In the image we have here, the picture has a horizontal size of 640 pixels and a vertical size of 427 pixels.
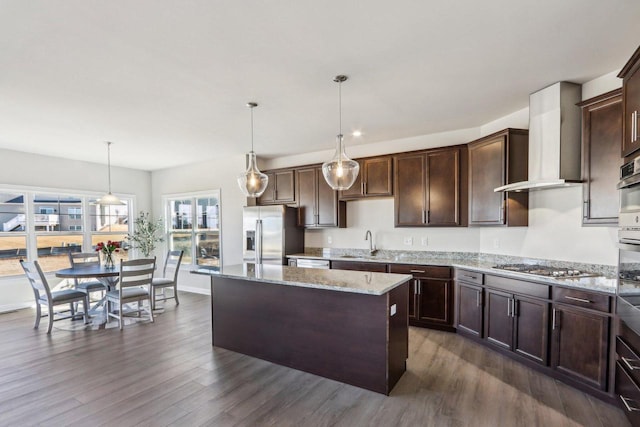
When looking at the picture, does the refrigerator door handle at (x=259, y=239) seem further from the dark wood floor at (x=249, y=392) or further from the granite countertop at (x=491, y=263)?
the dark wood floor at (x=249, y=392)

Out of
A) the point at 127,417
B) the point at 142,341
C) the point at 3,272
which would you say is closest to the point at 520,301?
the point at 127,417

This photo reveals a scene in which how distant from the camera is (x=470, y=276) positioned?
3.56 meters

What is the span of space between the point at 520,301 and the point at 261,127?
3545 mm

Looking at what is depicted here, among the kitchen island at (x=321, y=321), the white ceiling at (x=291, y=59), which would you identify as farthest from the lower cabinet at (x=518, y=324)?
the white ceiling at (x=291, y=59)

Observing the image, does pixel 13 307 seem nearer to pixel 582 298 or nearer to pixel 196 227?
pixel 196 227

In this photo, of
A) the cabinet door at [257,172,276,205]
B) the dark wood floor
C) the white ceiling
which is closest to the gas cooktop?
the dark wood floor

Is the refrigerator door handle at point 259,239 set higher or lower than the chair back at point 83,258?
higher

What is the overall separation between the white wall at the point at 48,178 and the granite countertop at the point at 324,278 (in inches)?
172

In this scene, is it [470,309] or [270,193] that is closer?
[470,309]

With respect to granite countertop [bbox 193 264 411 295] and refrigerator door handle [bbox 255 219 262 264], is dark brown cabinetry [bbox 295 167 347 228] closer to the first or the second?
refrigerator door handle [bbox 255 219 262 264]

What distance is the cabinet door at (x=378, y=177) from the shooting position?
4.52 metres

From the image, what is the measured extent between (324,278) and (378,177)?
227 centimetres

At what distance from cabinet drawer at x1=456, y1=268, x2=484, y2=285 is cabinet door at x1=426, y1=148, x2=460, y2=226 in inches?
26.5

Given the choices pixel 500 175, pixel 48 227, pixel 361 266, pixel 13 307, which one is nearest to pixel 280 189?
pixel 361 266
